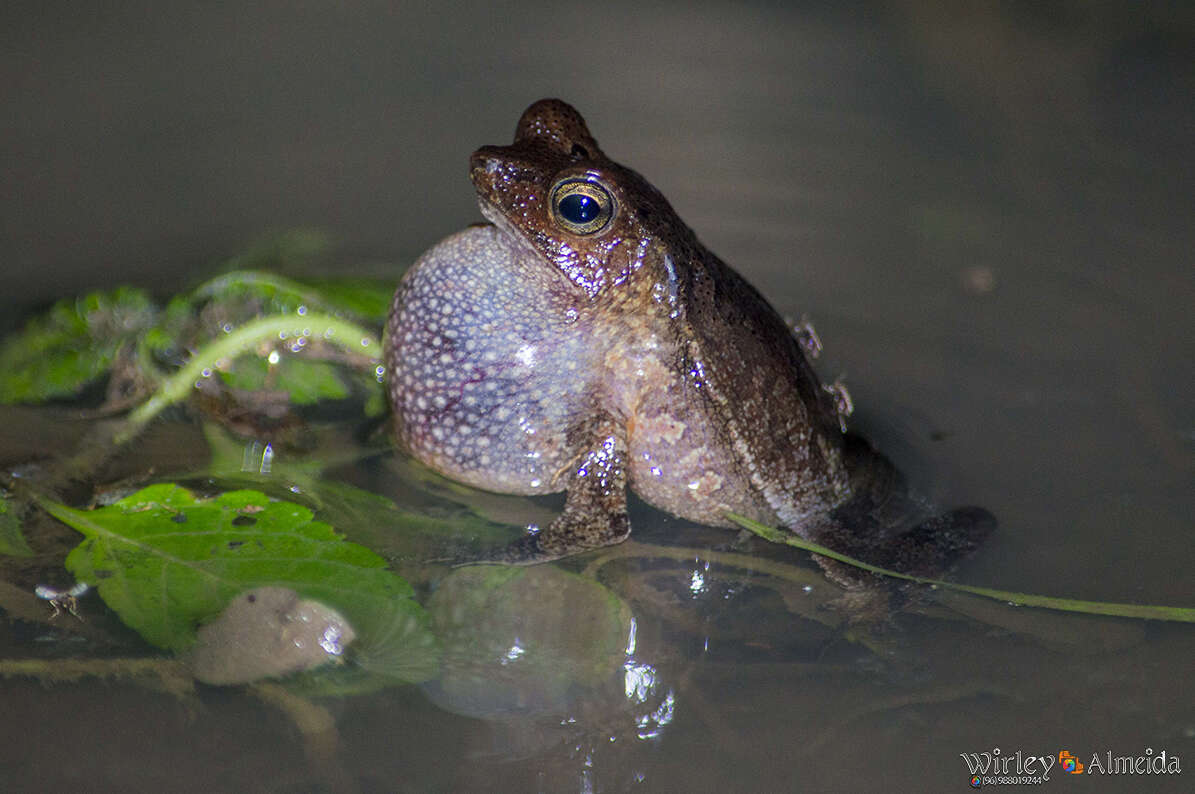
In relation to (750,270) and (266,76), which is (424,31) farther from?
(750,270)

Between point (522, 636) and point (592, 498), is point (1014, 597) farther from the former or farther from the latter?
point (522, 636)

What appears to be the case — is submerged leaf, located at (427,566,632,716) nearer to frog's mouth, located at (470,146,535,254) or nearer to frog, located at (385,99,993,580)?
frog, located at (385,99,993,580)

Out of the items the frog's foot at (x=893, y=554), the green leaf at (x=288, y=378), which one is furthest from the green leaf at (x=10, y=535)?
the frog's foot at (x=893, y=554)

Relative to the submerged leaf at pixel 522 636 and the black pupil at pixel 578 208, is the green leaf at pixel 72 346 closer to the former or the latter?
the submerged leaf at pixel 522 636

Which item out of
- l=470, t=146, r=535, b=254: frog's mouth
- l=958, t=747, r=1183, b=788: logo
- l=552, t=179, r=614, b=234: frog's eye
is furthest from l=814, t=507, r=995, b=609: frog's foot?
l=470, t=146, r=535, b=254: frog's mouth

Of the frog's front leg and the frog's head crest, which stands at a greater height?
the frog's head crest
